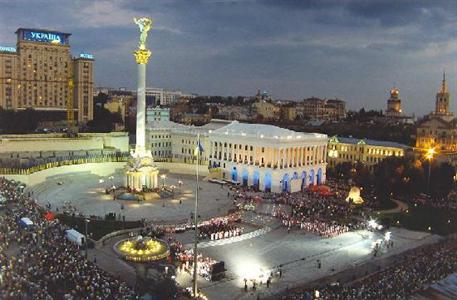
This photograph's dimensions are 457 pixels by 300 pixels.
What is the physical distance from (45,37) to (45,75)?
292 inches

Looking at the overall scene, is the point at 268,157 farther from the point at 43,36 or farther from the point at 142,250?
the point at 43,36

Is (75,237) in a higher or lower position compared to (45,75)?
lower

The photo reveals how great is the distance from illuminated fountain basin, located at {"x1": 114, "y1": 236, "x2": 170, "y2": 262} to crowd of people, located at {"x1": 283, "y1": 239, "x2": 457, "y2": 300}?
8.02 meters

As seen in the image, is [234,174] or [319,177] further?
[319,177]

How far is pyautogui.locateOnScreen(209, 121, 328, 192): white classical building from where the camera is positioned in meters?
54.2

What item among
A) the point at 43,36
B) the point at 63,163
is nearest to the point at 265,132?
the point at 63,163

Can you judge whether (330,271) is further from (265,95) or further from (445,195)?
(265,95)

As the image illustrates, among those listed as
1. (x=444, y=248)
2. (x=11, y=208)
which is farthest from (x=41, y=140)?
(x=444, y=248)

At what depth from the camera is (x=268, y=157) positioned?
54.7 meters

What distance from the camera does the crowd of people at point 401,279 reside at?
23108 millimetres

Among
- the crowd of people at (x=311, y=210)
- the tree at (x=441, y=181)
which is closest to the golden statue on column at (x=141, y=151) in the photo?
the crowd of people at (x=311, y=210)

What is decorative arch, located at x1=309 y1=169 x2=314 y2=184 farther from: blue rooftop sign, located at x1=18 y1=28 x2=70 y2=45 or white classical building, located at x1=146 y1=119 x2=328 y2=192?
blue rooftop sign, located at x1=18 y1=28 x2=70 y2=45

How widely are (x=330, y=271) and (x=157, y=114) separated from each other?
56523 millimetres

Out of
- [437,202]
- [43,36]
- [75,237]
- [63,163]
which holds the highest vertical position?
[43,36]
